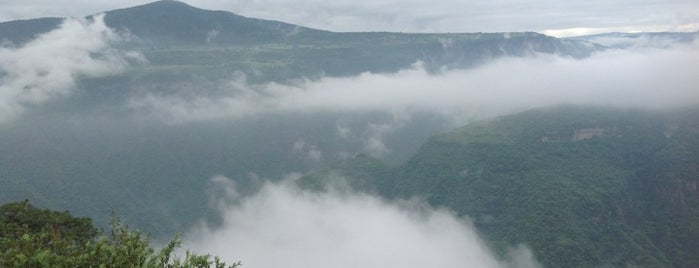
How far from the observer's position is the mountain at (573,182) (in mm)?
129250

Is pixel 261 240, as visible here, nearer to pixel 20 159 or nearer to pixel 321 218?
pixel 321 218

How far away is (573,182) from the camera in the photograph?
14700 centimetres

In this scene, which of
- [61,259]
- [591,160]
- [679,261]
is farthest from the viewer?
[591,160]

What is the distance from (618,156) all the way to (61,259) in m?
170

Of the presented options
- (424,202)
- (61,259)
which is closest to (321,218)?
(424,202)

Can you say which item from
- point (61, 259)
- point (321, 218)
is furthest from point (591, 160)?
point (61, 259)

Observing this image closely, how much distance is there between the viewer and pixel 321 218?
557 ft

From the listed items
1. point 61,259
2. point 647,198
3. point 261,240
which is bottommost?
point 261,240

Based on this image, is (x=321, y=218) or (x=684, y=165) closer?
(x=684, y=165)

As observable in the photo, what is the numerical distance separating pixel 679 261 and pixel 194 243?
398ft

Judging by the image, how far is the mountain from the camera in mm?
129250

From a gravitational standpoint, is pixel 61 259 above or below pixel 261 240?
above

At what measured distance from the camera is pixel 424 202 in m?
168

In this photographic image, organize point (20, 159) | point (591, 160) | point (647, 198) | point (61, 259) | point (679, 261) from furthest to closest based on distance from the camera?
point (20, 159)
point (591, 160)
point (647, 198)
point (679, 261)
point (61, 259)
